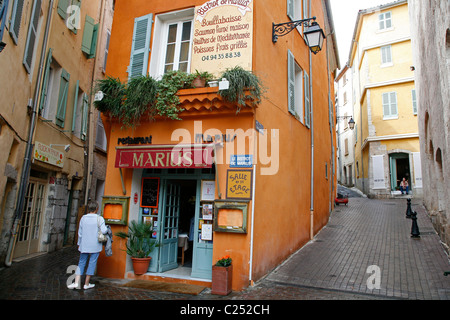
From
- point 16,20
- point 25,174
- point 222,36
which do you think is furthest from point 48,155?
point 222,36

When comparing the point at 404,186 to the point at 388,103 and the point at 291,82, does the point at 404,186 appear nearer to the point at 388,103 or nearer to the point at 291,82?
the point at 388,103

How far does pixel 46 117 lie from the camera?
32.6 ft

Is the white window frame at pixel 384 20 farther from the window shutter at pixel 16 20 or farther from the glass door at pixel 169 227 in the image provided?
the window shutter at pixel 16 20

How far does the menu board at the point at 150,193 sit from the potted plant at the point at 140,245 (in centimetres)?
52

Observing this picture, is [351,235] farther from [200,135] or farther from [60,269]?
[60,269]

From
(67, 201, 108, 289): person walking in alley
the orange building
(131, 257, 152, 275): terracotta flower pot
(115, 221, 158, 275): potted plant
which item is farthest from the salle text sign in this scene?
(67, 201, 108, 289): person walking in alley

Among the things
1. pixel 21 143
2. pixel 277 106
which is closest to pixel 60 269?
pixel 21 143

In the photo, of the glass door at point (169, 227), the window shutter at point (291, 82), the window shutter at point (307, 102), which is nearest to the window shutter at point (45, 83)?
the glass door at point (169, 227)

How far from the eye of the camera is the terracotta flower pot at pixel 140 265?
6.56 m

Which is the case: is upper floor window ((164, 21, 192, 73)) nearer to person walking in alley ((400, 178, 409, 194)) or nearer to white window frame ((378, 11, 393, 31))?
person walking in alley ((400, 178, 409, 194))

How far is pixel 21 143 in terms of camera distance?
8188 mm

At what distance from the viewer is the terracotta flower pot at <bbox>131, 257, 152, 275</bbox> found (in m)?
6.56

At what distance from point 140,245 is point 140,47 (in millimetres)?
4573
